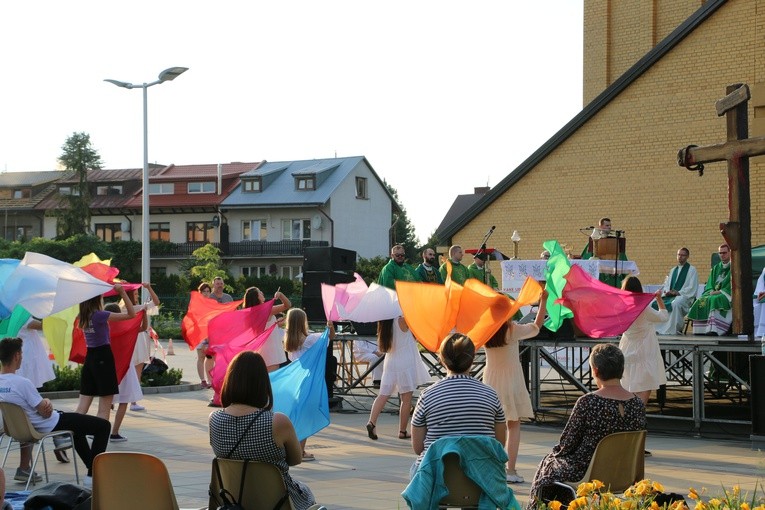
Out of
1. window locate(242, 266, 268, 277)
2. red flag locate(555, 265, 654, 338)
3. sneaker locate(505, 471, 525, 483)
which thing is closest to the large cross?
red flag locate(555, 265, 654, 338)

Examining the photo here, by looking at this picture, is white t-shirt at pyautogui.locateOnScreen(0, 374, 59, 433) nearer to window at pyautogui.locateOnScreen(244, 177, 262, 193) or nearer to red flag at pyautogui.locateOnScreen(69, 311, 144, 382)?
red flag at pyautogui.locateOnScreen(69, 311, 144, 382)

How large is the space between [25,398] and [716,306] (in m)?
12.2

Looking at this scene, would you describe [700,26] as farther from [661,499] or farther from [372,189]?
[372,189]

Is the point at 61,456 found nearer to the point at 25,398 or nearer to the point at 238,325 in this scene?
the point at 25,398

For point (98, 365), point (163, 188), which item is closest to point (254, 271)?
point (163, 188)

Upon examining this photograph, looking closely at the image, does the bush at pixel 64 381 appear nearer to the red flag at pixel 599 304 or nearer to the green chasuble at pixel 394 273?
the green chasuble at pixel 394 273

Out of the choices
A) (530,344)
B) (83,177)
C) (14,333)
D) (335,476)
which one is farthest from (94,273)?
(83,177)

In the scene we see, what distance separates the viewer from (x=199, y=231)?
276ft

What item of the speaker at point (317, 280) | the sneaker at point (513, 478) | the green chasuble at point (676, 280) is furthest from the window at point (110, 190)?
the sneaker at point (513, 478)

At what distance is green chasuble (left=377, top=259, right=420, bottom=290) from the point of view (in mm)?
17125

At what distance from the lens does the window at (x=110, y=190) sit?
9025 centimetres

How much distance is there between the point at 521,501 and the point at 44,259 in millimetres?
7136

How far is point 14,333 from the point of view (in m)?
15.1

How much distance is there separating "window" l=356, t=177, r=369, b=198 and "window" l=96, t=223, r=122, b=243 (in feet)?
65.6
